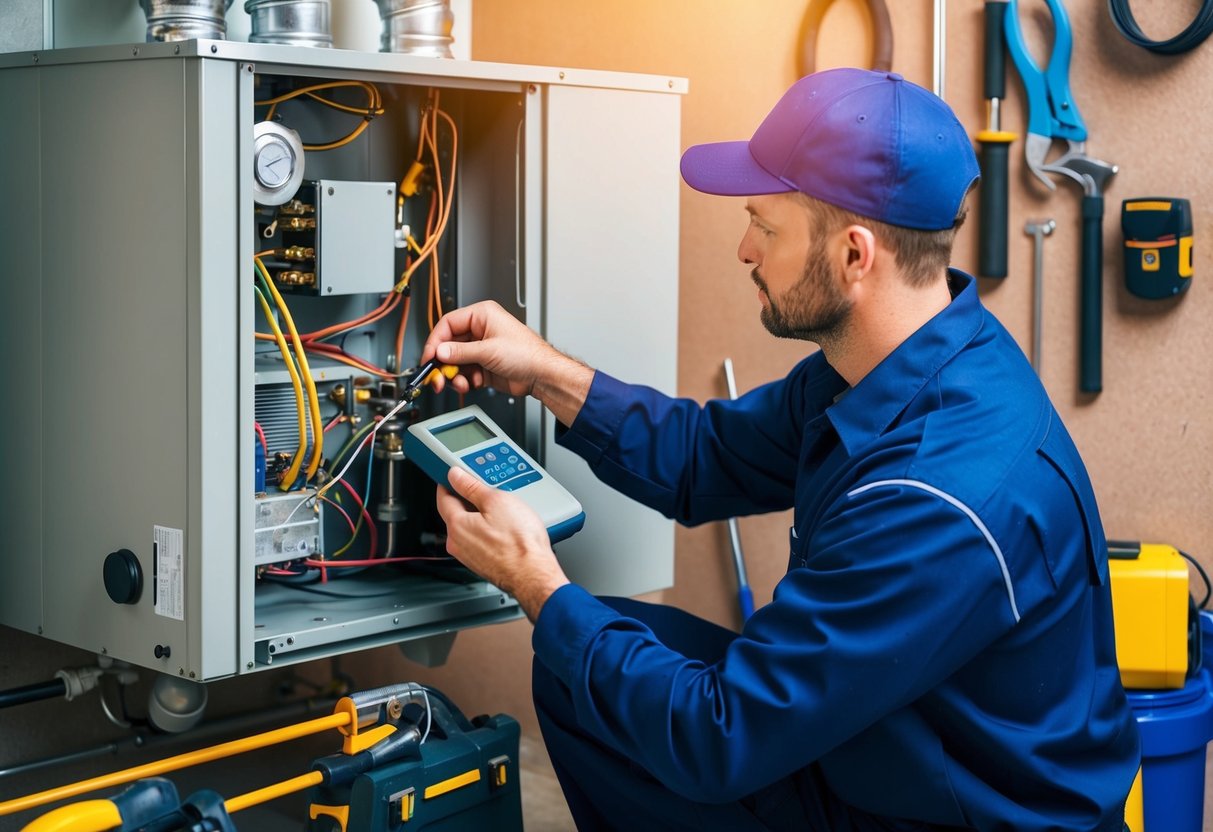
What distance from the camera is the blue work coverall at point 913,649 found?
4.14 feet

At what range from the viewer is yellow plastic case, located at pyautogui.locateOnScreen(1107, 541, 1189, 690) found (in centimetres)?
185

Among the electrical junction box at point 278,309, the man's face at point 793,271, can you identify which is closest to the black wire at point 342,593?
the electrical junction box at point 278,309

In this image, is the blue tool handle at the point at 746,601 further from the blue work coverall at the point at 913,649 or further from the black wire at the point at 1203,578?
the blue work coverall at the point at 913,649

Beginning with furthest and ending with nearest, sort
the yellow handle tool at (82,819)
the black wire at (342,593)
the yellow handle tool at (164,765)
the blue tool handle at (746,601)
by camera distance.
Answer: the blue tool handle at (746,601) → the black wire at (342,593) → the yellow handle tool at (164,765) → the yellow handle tool at (82,819)

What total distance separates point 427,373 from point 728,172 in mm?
453

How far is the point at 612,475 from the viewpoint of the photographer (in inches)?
69.4

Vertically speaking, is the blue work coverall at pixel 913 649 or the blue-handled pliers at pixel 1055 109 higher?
the blue-handled pliers at pixel 1055 109

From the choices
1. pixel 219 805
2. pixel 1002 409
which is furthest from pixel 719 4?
pixel 219 805

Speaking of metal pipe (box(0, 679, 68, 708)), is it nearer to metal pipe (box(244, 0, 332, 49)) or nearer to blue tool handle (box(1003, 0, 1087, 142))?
metal pipe (box(244, 0, 332, 49))

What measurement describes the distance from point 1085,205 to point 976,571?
936 millimetres

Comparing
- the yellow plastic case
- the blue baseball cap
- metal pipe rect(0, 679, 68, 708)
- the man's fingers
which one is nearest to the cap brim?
the blue baseball cap

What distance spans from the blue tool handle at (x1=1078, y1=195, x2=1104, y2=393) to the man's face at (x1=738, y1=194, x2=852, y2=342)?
0.71m

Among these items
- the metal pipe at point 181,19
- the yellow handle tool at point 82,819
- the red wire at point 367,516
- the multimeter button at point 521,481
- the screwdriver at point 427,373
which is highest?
the metal pipe at point 181,19

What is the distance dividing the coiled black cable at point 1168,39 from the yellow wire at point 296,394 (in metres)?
1.25
